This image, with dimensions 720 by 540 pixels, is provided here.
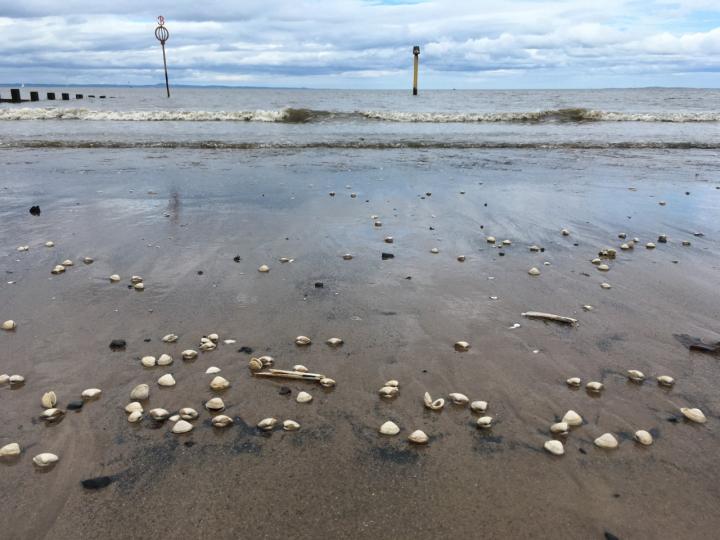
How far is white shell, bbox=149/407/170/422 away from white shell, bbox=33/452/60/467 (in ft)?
1.89

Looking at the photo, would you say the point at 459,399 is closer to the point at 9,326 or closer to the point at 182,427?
the point at 182,427

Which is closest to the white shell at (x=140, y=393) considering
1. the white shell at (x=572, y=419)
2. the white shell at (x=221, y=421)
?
the white shell at (x=221, y=421)

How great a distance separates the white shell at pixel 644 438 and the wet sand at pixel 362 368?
0.05 m

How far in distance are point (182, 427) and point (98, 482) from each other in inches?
21.7

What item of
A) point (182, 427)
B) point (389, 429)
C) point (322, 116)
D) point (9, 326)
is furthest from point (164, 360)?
point (322, 116)

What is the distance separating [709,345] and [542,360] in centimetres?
150

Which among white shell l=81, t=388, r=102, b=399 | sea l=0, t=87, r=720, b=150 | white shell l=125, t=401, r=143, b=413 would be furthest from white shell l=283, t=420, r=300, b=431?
sea l=0, t=87, r=720, b=150

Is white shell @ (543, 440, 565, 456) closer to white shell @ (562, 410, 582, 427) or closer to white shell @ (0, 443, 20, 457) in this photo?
white shell @ (562, 410, 582, 427)

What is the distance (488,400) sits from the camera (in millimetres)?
3531

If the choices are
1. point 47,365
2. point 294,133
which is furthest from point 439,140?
point 47,365

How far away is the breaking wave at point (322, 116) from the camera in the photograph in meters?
29.2

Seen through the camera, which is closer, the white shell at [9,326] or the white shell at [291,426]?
the white shell at [291,426]

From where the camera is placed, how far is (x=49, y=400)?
337 centimetres

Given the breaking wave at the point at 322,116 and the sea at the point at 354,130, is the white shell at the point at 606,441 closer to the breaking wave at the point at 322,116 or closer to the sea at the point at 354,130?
the sea at the point at 354,130
